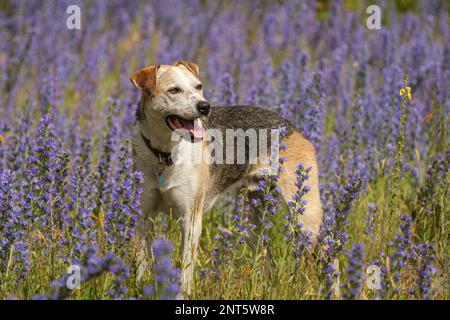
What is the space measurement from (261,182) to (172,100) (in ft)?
2.84

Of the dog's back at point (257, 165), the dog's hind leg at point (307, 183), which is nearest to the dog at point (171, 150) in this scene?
the dog's back at point (257, 165)

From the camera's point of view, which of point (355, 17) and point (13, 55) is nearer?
point (13, 55)

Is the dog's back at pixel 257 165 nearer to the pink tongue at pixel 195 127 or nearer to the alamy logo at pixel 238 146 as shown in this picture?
the alamy logo at pixel 238 146

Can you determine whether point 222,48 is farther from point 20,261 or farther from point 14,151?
point 20,261

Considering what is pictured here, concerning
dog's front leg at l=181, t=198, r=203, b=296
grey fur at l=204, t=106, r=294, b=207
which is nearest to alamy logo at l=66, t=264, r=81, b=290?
dog's front leg at l=181, t=198, r=203, b=296

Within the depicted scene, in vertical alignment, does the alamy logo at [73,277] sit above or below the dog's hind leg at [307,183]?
below

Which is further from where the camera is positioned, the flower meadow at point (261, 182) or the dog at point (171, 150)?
the dog at point (171, 150)

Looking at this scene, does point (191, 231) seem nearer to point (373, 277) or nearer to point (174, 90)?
point (174, 90)

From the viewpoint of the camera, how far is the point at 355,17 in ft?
30.7

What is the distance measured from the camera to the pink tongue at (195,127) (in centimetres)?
436
